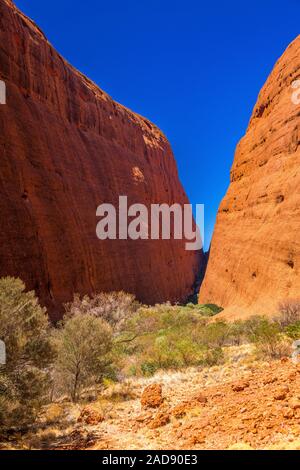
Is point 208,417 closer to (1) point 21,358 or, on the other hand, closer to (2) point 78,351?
(1) point 21,358

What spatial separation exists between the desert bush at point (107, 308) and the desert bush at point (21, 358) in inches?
533

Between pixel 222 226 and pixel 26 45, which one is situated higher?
pixel 26 45

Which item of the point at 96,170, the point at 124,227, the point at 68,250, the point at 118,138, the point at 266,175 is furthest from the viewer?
the point at 118,138

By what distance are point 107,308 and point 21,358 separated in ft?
57.1

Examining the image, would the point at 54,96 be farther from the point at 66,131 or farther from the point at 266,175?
the point at 266,175

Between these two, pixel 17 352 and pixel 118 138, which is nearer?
pixel 17 352

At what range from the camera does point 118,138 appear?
1697 inches

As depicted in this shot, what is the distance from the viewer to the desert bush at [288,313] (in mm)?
12861

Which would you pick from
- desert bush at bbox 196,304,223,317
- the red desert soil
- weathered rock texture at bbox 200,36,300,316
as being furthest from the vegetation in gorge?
desert bush at bbox 196,304,223,317

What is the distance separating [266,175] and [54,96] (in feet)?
64.6

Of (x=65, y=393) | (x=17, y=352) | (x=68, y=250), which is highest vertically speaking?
(x=68, y=250)

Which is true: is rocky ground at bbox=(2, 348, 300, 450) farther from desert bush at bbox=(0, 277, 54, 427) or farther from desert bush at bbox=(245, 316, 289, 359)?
desert bush at bbox=(245, 316, 289, 359)

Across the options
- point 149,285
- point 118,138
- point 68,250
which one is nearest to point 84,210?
point 68,250

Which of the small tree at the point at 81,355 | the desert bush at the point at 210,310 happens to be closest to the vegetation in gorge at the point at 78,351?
the small tree at the point at 81,355
